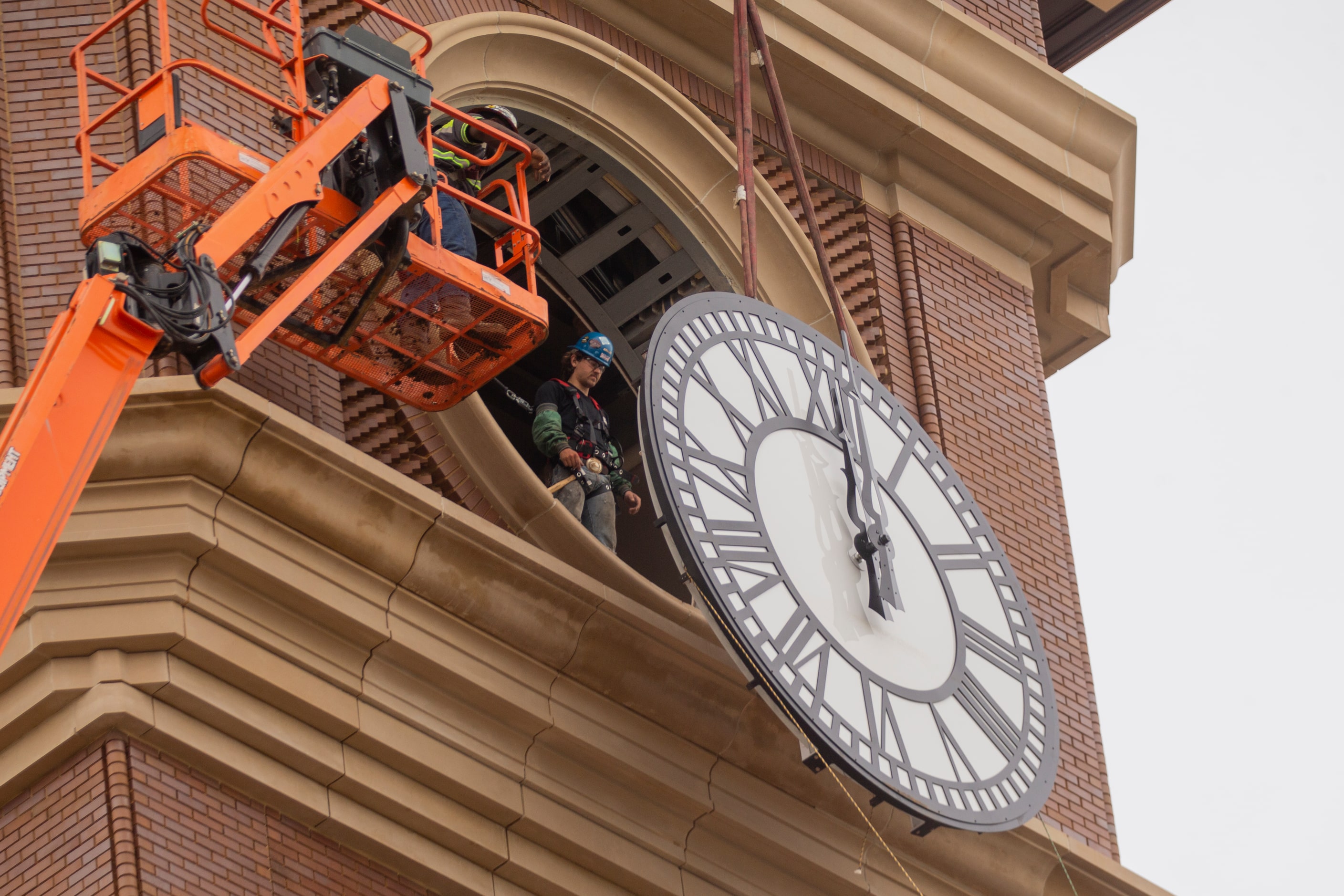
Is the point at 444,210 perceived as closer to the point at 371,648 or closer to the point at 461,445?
the point at 461,445

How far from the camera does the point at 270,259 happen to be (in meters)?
11.3

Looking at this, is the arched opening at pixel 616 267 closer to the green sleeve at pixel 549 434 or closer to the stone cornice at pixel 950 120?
the stone cornice at pixel 950 120

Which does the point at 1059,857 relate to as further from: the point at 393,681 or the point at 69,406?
the point at 69,406

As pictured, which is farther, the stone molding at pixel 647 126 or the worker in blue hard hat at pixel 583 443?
the stone molding at pixel 647 126

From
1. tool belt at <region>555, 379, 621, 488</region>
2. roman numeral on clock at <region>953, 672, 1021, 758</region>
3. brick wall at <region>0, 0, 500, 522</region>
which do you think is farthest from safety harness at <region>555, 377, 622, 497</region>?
roman numeral on clock at <region>953, 672, 1021, 758</region>

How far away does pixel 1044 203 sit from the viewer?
19.0 metres

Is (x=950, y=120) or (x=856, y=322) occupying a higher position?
(x=950, y=120)

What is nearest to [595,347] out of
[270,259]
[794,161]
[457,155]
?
[794,161]

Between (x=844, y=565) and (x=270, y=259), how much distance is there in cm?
384

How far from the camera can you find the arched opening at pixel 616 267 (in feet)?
57.3

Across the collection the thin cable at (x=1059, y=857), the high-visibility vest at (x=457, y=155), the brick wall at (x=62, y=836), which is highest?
the high-visibility vest at (x=457, y=155)

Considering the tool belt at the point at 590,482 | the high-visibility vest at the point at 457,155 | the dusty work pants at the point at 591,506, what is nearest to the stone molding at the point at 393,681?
the dusty work pants at the point at 591,506

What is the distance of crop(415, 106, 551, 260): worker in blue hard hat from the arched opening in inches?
76.7

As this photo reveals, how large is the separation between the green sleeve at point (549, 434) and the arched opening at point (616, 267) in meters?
2.30
